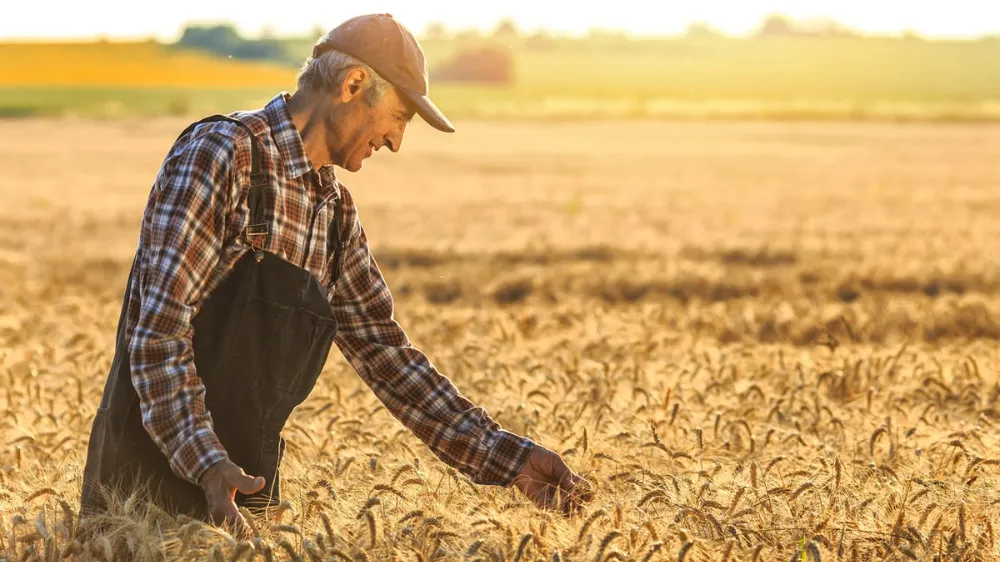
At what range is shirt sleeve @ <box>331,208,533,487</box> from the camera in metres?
5.15

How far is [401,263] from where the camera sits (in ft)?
51.2

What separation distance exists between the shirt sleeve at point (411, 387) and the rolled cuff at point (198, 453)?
3.31ft

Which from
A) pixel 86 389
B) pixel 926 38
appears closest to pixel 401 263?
pixel 86 389

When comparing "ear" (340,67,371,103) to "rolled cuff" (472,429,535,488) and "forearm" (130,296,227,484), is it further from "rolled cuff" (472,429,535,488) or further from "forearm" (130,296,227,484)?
"rolled cuff" (472,429,535,488)

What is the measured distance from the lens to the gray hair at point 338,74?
4594 mm

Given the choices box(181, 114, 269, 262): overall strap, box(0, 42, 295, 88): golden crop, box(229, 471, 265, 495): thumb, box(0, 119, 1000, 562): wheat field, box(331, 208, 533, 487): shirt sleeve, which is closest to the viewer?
box(229, 471, 265, 495): thumb

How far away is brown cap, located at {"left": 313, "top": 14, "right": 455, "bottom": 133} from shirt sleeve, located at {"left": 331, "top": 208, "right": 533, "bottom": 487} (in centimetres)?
71

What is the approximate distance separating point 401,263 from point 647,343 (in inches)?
264

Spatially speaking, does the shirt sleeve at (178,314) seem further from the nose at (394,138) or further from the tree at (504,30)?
the tree at (504,30)

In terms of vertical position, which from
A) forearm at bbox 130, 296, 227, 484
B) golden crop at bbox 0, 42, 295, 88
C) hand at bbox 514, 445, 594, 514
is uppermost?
forearm at bbox 130, 296, 227, 484

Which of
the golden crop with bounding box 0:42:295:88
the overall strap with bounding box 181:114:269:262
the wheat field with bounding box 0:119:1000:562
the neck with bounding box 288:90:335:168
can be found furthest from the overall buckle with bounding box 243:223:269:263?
the golden crop with bounding box 0:42:295:88

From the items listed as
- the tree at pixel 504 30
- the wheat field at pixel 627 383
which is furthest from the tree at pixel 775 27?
the wheat field at pixel 627 383

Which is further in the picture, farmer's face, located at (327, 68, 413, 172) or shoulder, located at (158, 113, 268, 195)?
farmer's face, located at (327, 68, 413, 172)

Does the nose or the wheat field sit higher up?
the nose
